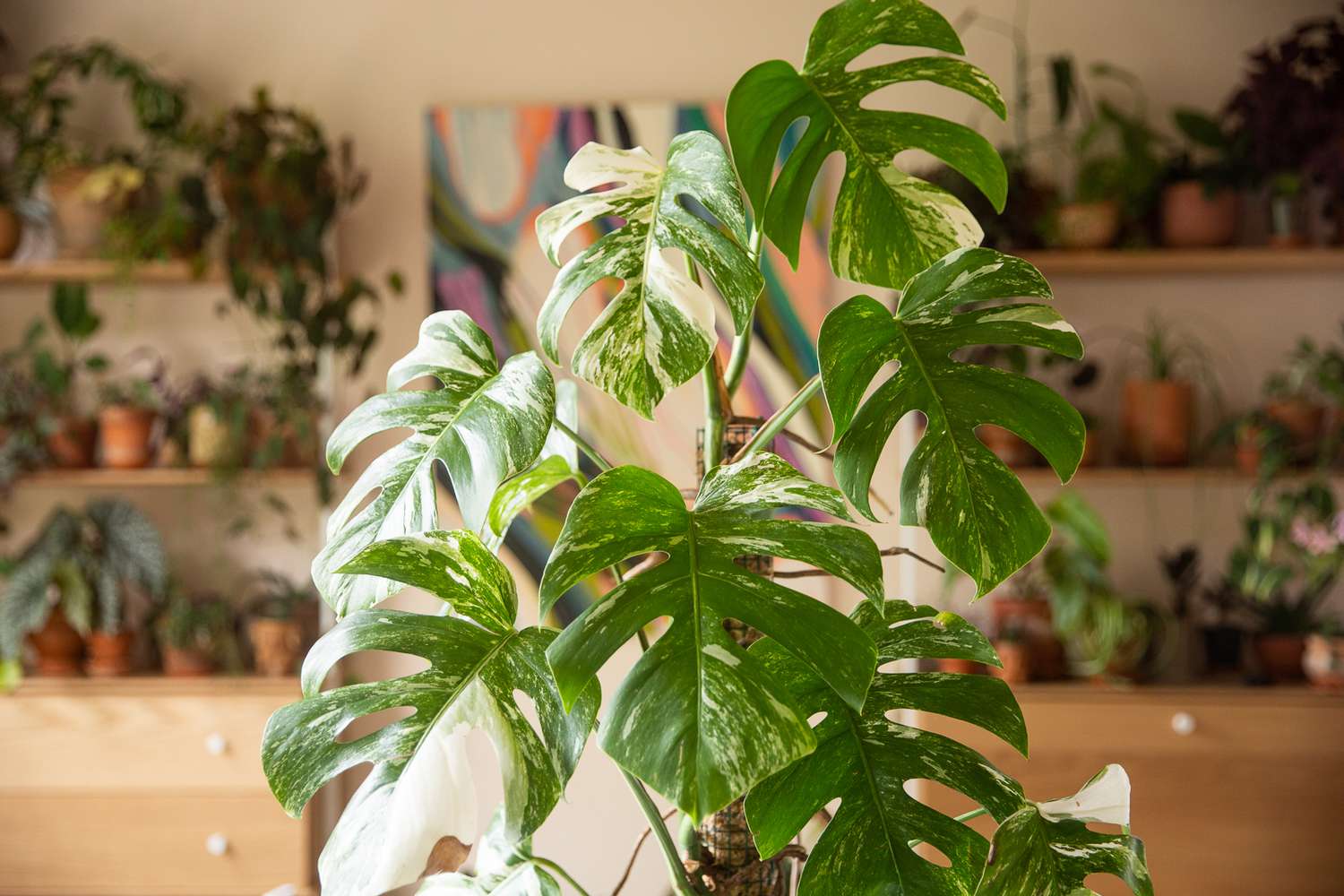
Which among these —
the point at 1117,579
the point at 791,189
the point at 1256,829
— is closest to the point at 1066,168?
the point at 1117,579

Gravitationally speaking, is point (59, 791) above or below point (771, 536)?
below

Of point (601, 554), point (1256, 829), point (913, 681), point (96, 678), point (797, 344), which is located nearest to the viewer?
point (601, 554)

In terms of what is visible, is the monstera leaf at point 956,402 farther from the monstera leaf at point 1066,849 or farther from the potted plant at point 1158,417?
the potted plant at point 1158,417

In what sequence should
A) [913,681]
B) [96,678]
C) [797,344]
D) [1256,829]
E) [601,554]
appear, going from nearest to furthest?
[601,554], [913,681], [1256,829], [96,678], [797,344]

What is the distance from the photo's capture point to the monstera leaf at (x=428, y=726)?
743 mm

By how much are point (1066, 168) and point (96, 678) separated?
2.83m

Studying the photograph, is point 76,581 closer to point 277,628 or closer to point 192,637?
point 192,637

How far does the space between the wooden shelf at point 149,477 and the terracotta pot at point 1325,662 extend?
A: 2459 mm

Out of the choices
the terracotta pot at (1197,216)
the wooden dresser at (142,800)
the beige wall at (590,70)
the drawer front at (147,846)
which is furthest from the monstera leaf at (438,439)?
the terracotta pot at (1197,216)

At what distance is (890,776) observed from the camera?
32.9 inches

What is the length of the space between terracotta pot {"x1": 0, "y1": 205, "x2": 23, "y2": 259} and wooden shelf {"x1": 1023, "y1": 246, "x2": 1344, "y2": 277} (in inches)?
101

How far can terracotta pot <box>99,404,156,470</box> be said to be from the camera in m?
2.78

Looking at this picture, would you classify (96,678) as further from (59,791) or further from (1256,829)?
(1256,829)

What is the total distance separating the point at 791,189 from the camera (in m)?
0.93
